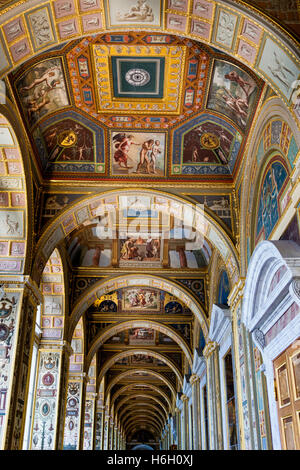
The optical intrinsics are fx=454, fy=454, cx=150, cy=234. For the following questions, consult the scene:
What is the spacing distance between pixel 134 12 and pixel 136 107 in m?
3.46

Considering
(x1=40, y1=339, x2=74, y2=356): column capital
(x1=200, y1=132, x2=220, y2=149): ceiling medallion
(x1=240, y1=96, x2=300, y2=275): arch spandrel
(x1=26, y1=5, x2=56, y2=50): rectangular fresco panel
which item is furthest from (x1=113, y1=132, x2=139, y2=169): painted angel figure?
(x1=40, y1=339, x2=74, y2=356): column capital

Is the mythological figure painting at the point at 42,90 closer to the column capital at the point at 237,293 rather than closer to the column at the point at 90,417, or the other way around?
the column capital at the point at 237,293

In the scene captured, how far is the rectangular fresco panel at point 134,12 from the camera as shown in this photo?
749 centimetres

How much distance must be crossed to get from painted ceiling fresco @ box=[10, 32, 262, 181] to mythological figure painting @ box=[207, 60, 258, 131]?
2cm

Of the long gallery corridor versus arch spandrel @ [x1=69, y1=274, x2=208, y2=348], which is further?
arch spandrel @ [x1=69, y1=274, x2=208, y2=348]

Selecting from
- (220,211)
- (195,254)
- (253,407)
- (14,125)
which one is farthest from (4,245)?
(195,254)

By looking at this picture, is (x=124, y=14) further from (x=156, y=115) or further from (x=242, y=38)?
(x=156, y=115)

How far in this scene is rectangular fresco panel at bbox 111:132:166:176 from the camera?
465 inches

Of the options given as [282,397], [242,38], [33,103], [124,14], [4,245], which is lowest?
[282,397]

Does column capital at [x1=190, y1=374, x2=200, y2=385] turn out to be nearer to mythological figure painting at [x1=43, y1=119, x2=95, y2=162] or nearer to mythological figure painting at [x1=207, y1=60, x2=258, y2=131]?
mythological figure painting at [x1=43, y1=119, x2=95, y2=162]

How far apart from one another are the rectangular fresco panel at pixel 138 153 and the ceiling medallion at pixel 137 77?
167 cm

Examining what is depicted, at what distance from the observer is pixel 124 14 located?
766 cm

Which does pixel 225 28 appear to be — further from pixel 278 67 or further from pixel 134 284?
pixel 134 284

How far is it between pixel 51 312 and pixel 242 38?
11157 millimetres
